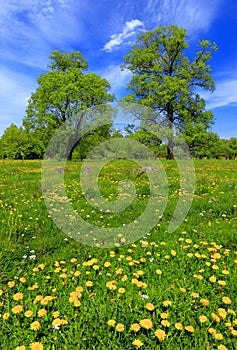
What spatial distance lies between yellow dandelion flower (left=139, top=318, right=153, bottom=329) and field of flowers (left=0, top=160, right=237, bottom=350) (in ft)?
0.06

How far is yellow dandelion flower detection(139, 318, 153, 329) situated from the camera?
2.78m

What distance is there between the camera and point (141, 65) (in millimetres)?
32969

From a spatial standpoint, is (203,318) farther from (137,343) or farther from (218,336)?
(137,343)

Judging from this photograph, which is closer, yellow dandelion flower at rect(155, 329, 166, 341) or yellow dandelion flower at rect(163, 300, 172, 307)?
yellow dandelion flower at rect(155, 329, 166, 341)

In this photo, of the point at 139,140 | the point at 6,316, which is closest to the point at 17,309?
the point at 6,316

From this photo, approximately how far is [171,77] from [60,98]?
14256 mm

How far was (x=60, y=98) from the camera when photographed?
32938 mm

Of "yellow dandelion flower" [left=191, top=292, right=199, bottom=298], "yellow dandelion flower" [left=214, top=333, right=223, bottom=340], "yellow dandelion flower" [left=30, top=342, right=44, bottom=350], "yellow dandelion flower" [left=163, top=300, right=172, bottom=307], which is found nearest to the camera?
"yellow dandelion flower" [left=30, top=342, right=44, bottom=350]

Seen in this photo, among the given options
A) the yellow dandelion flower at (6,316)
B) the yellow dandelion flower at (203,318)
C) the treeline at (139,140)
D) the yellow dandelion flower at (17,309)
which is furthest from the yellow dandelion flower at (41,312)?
the treeline at (139,140)

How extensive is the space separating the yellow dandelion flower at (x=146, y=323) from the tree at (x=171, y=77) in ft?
91.9

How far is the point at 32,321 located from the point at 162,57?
34.4 metres

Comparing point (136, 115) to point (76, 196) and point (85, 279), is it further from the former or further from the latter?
point (85, 279)

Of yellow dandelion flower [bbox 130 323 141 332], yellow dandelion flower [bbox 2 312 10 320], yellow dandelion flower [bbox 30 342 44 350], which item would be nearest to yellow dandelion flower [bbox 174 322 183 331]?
yellow dandelion flower [bbox 130 323 141 332]

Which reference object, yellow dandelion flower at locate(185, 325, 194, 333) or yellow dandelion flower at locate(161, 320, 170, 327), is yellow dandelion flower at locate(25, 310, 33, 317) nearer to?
yellow dandelion flower at locate(161, 320, 170, 327)
